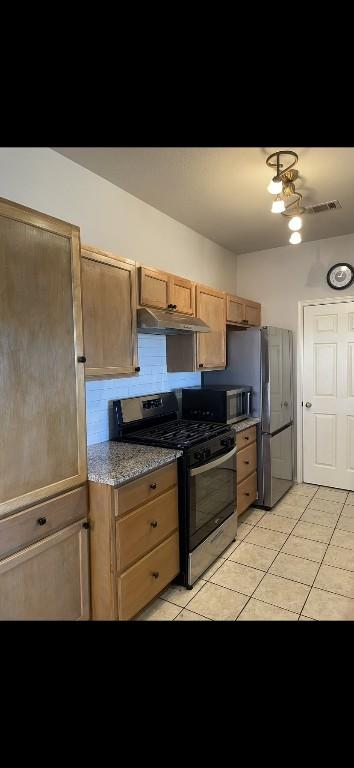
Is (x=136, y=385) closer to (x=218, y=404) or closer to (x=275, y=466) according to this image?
(x=218, y=404)

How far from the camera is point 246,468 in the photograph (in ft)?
10.6

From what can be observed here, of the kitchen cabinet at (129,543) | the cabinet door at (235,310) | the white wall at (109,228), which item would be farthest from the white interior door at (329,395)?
the kitchen cabinet at (129,543)

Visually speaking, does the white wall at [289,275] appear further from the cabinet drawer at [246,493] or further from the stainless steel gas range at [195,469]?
the stainless steel gas range at [195,469]

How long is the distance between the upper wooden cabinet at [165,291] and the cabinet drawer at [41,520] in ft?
4.15

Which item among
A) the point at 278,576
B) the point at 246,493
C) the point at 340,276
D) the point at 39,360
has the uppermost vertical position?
the point at 340,276

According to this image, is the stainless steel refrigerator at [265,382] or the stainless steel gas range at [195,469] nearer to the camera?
the stainless steel gas range at [195,469]

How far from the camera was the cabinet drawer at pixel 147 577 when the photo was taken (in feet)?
5.78

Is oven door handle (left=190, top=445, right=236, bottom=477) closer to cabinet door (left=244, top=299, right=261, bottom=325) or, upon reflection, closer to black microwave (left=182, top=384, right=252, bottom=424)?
black microwave (left=182, top=384, right=252, bottom=424)

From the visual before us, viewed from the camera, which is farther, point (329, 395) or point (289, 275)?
point (289, 275)

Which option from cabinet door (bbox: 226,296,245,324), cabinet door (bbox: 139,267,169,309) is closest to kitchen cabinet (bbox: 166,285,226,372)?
cabinet door (bbox: 226,296,245,324)

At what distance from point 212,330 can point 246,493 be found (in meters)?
1.47

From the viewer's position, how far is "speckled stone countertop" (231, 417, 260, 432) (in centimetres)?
299

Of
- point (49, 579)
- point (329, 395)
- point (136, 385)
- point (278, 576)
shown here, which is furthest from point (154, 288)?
point (329, 395)
